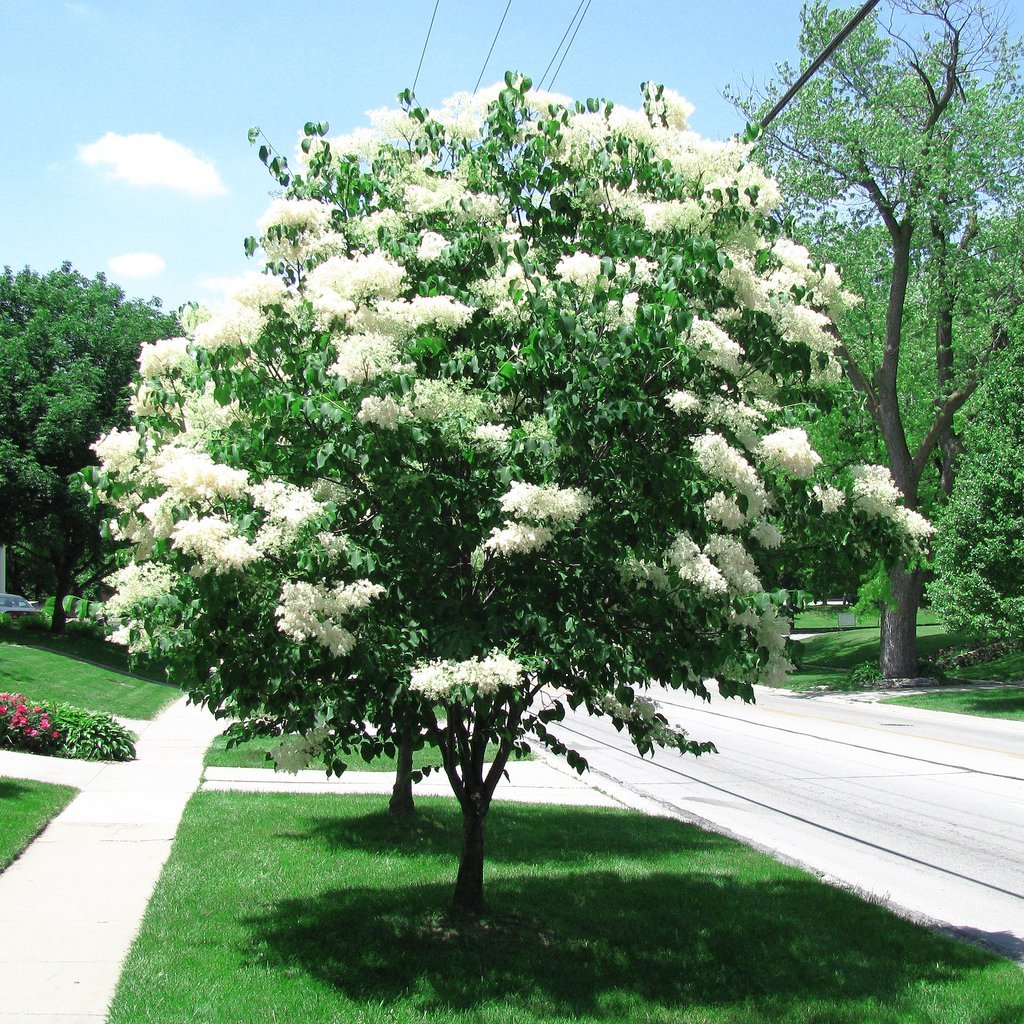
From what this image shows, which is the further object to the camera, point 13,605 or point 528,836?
point 13,605

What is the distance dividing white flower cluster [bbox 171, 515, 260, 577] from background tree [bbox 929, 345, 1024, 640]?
20599 millimetres

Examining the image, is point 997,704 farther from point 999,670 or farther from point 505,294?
point 505,294

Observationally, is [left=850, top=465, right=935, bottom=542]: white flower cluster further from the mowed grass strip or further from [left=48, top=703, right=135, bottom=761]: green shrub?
[left=48, top=703, right=135, bottom=761]: green shrub

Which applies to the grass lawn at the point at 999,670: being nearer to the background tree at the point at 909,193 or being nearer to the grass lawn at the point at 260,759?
the background tree at the point at 909,193

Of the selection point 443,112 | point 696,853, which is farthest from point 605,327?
point 696,853

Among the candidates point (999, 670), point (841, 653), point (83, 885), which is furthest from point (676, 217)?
point (841, 653)

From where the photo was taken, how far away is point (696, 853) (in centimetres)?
946

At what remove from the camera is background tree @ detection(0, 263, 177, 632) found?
27031 millimetres

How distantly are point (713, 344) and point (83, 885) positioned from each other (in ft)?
20.3

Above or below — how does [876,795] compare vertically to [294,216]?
below

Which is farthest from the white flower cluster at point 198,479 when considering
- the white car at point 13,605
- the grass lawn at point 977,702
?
the white car at point 13,605

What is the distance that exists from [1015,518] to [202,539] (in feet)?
70.5

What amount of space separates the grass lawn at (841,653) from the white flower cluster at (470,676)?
2776cm

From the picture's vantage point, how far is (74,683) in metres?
22.5
